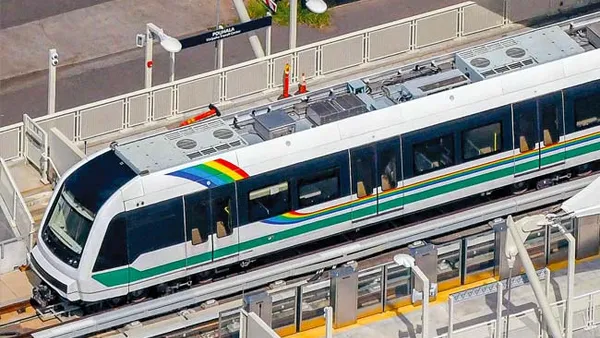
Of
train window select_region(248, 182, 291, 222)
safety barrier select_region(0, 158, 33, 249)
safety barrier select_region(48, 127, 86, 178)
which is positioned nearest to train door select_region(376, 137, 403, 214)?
train window select_region(248, 182, 291, 222)

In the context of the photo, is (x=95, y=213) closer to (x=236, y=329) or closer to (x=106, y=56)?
(x=236, y=329)

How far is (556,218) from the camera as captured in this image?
4322 cm

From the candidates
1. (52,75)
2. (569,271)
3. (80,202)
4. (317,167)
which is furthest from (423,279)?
(52,75)

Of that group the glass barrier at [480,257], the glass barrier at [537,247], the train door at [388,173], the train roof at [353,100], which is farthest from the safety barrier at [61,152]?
the glass barrier at [537,247]

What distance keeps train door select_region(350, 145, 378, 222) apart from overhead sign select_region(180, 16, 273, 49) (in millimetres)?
5690

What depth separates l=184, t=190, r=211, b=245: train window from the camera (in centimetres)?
4600

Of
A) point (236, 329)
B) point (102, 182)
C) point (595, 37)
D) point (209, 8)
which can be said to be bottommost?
point (236, 329)

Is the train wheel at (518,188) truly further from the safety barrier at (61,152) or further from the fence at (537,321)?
the safety barrier at (61,152)

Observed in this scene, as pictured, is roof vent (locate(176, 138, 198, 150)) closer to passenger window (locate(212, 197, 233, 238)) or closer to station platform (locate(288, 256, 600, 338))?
passenger window (locate(212, 197, 233, 238))

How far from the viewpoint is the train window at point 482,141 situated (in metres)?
48.2

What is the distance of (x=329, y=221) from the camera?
47344 millimetres

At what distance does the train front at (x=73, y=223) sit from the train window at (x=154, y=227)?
0.56m

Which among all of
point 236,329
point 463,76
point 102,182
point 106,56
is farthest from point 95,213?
point 106,56

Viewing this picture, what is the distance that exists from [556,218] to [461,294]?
2.07m
